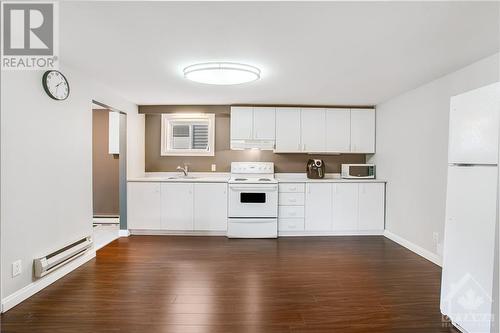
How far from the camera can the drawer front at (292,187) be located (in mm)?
4238

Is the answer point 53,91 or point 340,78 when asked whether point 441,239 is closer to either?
point 340,78

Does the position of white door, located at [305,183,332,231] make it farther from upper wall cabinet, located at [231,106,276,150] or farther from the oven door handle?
upper wall cabinet, located at [231,106,276,150]

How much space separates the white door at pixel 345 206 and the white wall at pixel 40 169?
3581mm

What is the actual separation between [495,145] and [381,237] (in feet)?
9.79

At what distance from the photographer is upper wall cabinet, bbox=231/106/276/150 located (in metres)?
4.52

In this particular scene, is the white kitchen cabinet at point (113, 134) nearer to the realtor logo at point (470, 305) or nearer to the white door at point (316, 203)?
the white door at point (316, 203)

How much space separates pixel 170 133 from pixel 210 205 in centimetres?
165

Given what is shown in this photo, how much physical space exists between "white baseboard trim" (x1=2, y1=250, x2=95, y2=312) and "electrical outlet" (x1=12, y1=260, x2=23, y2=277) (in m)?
0.17

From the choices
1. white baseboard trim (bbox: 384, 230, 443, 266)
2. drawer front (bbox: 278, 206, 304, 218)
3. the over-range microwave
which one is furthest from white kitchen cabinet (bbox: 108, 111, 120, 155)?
white baseboard trim (bbox: 384, 230, 443, 266)

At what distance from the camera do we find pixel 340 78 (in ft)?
9.89

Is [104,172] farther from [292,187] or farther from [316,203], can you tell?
[316,203]

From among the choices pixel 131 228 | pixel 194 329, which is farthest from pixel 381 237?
pixel 131 228

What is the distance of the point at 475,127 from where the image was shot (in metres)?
1.74

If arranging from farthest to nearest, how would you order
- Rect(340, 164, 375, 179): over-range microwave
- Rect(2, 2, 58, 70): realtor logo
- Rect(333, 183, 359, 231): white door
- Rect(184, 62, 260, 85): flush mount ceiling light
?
Rect(340, 164, 375, 179): over-range microwave, Rect(333, 183, 359, 231): white door, Rect(184, 62, 260, 85): flush mount ceiling light, Rect(2, 2, 58, 70): realtor logo
